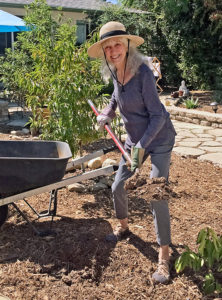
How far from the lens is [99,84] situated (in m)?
5.04

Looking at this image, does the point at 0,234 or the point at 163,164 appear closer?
the point at 163,164

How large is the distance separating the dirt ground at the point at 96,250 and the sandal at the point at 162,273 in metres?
0.05

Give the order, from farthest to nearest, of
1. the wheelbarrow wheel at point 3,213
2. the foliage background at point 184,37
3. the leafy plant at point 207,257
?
the foliage background at point 184,37, the wheelbarrow wheel at point 3,213, the leafy plant at point 207,257

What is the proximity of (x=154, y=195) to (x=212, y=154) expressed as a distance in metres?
4.03

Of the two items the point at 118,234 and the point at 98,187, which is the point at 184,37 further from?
the point at 118,234

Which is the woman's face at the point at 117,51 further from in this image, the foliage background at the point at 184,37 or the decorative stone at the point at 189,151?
the foliage background at the point at 184,37

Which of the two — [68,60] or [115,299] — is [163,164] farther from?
[68,60]

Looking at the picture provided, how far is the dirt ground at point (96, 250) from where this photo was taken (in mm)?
2590

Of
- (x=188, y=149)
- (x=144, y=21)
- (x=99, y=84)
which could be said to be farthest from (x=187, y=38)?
(x=99, y=84)

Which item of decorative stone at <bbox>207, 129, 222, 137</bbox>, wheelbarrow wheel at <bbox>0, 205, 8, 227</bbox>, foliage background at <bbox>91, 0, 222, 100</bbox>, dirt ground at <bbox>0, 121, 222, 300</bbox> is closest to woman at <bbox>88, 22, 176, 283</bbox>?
dirt ground at <bbox>0, 121, 222, 300</bbox>

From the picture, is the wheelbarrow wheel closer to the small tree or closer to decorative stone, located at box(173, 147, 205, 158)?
the small tree

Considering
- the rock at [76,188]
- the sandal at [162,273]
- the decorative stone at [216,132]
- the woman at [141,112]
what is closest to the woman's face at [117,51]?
the woman at [141,112]

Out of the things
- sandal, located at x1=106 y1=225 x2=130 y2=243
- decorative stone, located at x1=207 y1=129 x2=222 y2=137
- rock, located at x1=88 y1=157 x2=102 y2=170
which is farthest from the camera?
decorative stone, located at x1=207 y1=129 x2=222 y2=137

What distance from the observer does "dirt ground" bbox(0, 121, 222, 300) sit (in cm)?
259
